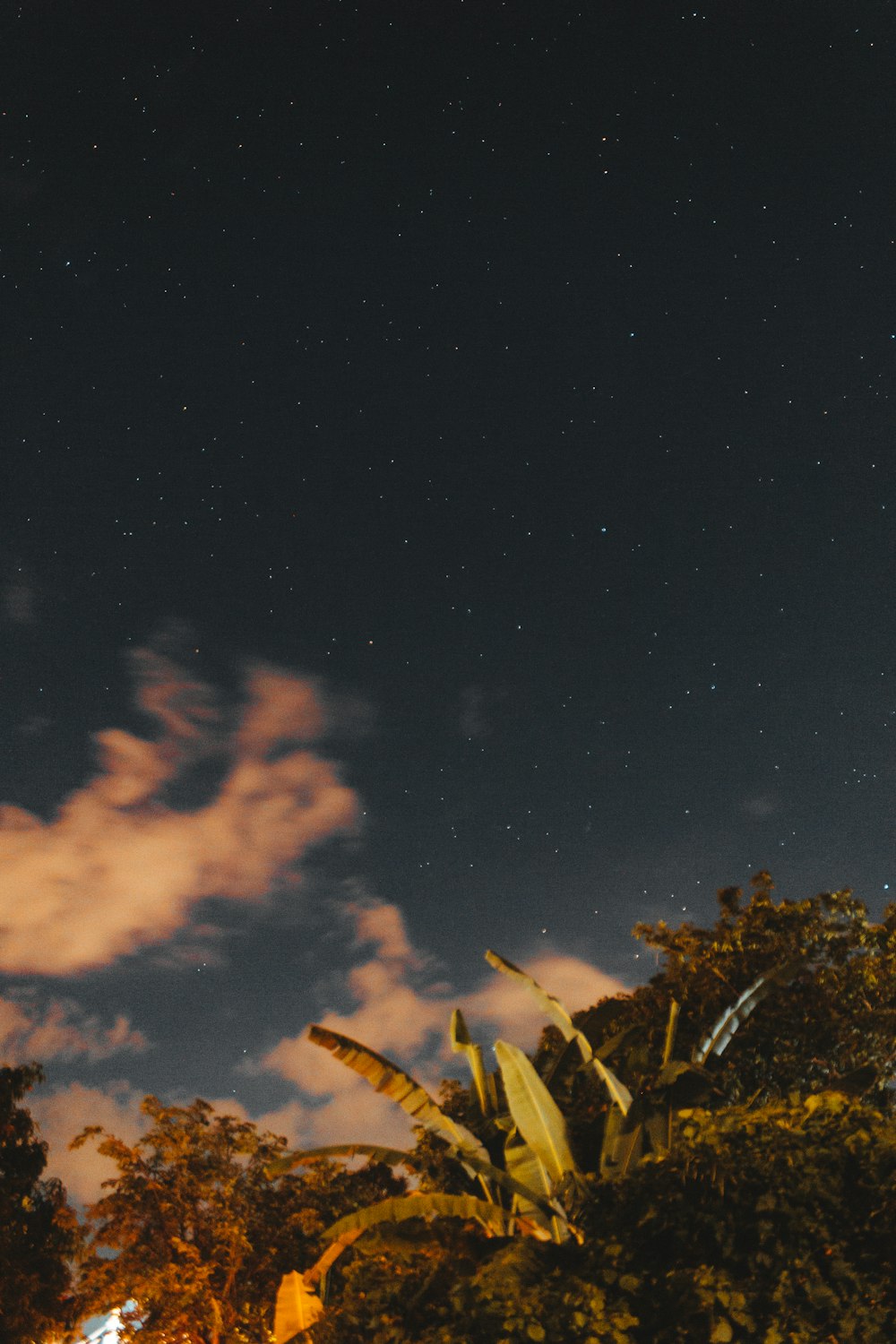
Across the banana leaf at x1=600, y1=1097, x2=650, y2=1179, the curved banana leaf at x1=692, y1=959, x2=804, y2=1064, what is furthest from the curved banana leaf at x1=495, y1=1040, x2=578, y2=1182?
the curved banana leaf at x1=692, y1=959, x2=804, y2=1064

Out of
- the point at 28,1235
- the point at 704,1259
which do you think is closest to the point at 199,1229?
the point at 28,1235

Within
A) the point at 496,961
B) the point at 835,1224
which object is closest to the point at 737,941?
the point at 496,961

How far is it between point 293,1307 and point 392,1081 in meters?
4.00

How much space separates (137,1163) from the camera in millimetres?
21031

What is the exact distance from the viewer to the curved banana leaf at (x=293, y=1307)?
10664mm

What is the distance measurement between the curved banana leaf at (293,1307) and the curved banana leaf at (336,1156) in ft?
7.49

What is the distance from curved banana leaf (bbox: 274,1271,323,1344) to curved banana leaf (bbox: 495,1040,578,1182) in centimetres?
386

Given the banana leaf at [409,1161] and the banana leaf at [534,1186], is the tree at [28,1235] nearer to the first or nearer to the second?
the banana leaf at [409,1161]

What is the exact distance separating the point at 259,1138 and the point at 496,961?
1498 centimetres

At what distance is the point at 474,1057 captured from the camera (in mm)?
10531

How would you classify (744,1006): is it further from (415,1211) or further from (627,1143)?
(415,1211)

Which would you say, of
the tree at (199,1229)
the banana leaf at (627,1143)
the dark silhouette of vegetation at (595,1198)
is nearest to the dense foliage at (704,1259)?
the dark silhouette of vegetation at (595,1198)

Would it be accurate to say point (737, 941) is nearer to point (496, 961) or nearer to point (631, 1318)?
point (496, 961)

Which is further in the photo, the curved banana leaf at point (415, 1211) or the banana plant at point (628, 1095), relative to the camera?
the banana plant at point (628, 1095)
